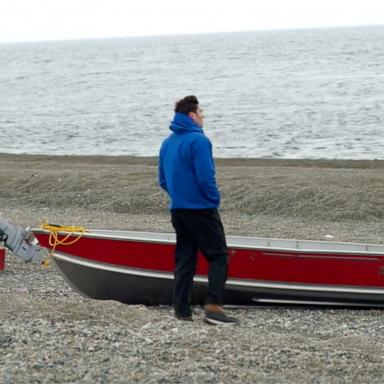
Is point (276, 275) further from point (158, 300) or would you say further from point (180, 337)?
point (180, 337)

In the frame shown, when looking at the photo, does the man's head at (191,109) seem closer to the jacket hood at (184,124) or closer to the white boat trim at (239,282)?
the jacket hood at (184,124)

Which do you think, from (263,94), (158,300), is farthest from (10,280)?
(263,94)

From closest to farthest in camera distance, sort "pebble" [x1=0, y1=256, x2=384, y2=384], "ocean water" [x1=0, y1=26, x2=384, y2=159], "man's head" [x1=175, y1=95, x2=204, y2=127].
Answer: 1. "pebble" [x1=0, y1=256, x2=384, y2=384]
2. "man's head" [x1=175, y1=95, x2=204, y2=127]
3. "ocean water" [x1=0, y1=26, x2=384, y2=159]

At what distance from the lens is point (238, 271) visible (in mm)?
9812

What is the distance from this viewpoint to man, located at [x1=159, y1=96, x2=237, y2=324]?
8.34 m

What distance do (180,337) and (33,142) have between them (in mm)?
31657

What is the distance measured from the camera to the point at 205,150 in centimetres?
831

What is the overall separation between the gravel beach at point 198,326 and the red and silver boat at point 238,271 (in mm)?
178

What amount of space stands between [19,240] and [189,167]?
2.31m

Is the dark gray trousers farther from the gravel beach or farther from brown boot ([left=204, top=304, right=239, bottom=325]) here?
the gravel beach

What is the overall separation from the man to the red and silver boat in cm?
92

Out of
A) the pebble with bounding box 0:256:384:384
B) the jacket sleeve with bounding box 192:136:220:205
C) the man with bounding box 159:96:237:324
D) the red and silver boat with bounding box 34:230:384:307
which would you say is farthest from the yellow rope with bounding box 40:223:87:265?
the jacket sleeve with bounding box 192:136:220:205

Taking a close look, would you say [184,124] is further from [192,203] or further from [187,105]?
[192,203]

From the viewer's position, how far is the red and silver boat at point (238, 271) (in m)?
9.77
